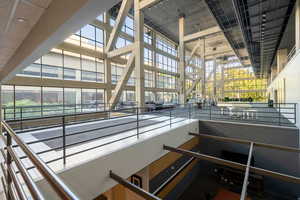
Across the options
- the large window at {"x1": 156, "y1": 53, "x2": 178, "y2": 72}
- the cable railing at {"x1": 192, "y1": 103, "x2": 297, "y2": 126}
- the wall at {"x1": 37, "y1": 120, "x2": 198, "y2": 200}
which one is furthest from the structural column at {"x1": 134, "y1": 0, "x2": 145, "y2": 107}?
the large window at {"x1": 156, "y1": 53, "x2": 178, "y2": 72}

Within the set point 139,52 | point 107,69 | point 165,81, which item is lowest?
point 107,69

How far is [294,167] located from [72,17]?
6.66 metres

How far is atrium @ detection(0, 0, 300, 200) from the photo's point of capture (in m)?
1.75

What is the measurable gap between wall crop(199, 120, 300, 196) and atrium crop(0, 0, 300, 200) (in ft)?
0.10

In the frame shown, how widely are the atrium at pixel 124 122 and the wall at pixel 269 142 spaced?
0.10 ft

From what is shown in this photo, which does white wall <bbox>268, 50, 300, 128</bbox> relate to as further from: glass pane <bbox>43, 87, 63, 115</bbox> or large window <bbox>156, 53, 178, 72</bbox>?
large window <bbox>156, 53, 178, 72</bbox>

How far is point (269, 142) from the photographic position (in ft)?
15.4

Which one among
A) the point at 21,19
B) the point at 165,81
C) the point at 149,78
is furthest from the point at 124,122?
the point at 165,81

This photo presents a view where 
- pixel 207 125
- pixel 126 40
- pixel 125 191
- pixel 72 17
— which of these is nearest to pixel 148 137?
pixel 125 191

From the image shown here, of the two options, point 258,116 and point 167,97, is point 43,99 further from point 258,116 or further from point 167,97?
point 167,97

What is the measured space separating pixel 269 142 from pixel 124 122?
487 cm

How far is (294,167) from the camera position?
446cm

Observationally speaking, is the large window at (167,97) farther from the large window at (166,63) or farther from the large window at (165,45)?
the large window at (165,45)

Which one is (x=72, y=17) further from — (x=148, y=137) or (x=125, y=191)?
(x=125, y=191)
